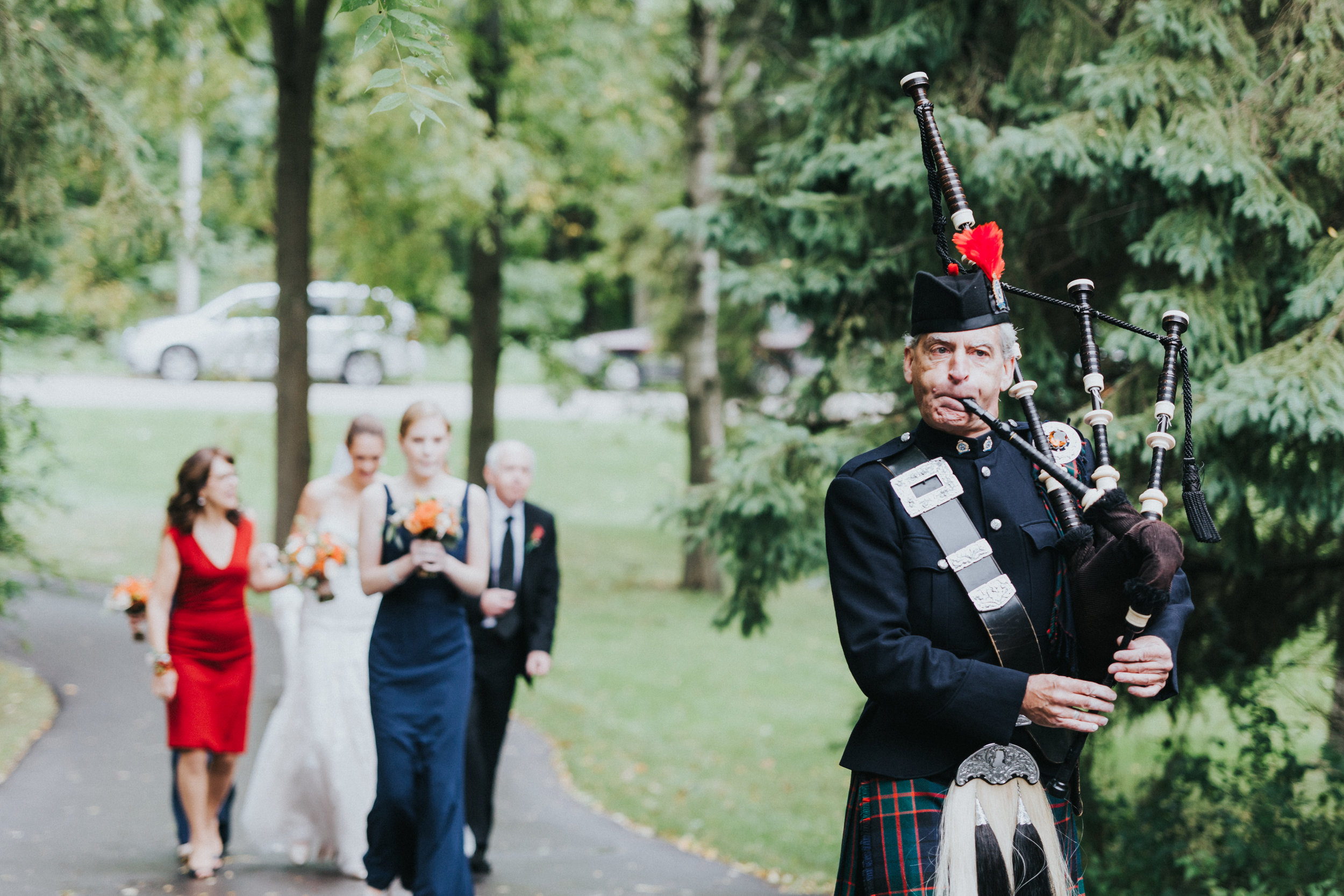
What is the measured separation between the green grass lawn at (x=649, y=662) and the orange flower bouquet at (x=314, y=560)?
6.03 ft

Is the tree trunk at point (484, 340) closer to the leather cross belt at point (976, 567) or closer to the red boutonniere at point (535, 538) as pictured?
the red boutonniere at point (535, 538)

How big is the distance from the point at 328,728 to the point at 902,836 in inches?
184

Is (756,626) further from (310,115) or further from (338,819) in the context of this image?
(310,115)

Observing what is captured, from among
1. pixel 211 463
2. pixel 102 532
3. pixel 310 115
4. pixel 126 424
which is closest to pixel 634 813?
pixel 211 463

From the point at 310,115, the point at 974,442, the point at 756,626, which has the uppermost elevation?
the point at 310,115

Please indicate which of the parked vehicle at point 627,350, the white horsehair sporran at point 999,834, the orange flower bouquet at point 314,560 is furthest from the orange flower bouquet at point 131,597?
the parked vehicle at point 627,350

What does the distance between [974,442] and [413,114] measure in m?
1.87

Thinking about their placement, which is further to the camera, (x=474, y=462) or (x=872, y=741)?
(x=474, y=462)

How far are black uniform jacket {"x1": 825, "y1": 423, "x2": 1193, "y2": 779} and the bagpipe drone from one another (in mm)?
87

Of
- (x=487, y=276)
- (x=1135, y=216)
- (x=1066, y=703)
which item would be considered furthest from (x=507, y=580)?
(x=487, y=276)

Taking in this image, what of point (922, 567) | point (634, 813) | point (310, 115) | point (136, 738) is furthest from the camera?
point (310, 115)

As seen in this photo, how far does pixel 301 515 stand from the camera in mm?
7398

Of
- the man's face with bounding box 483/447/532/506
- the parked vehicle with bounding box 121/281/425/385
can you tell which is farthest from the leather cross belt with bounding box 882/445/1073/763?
the parked vehicle with bounding box 121/281/425/385

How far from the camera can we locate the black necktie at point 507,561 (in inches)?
294
